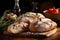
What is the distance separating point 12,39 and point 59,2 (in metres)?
1.34

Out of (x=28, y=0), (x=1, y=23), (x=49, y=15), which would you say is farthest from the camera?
(x=28, y=0)

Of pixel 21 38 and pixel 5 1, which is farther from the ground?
pixel 5 1

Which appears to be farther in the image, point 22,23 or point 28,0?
point 28,0

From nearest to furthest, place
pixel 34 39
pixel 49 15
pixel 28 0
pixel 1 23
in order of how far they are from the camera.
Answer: pixel 34 39 < pixel 1 23 < pixel 49 15 < pixel 28 0

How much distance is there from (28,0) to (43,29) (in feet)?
3.84

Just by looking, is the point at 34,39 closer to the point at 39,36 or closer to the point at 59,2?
the point at 39,36

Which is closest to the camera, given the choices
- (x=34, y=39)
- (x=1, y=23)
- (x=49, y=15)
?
(x=34, y=39)

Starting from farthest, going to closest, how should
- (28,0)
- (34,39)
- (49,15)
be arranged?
(28,0) → (49,15) → (34,39)

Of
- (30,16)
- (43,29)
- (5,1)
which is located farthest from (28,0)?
(43,29)

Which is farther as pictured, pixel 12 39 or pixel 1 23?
pixel 1 23

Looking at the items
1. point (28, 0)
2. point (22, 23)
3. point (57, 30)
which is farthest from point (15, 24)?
point (28, 0)

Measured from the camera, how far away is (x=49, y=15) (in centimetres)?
113

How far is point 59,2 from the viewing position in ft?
6.90

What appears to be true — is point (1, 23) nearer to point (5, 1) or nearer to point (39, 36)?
point (39, 36)
